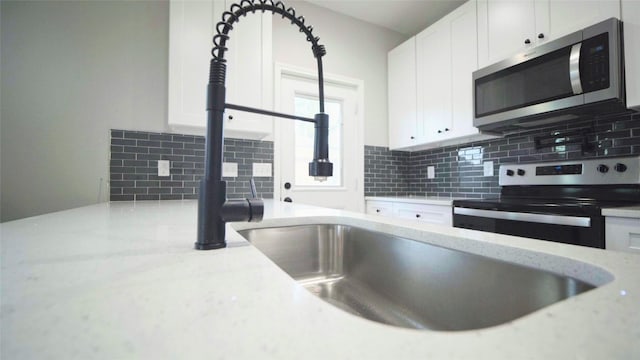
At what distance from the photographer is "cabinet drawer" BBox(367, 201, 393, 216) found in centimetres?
276

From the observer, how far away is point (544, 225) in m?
1.56

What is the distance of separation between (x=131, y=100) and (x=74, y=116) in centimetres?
36

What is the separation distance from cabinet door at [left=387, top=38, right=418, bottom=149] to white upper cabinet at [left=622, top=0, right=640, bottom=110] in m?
1.52

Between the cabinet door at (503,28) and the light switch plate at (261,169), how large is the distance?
1918 mm

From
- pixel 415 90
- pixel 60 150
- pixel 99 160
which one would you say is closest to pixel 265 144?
pixel 99 160

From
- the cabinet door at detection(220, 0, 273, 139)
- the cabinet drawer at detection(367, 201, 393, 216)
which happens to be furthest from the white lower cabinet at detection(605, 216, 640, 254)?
the cabinet door at detection(220, 0, 273, 139)

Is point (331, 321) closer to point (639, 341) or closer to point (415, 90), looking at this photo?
point (639, 341)

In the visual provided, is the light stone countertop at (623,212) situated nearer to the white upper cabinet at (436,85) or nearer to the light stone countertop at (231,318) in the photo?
the white upper cabinet at (436,85)

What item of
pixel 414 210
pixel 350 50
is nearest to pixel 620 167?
pixel 414 210

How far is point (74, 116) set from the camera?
77.3 inches

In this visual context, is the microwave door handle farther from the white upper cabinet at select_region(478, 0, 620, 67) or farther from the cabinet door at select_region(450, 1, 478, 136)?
the cabinet door at select_region(450, 1, 478, 136)

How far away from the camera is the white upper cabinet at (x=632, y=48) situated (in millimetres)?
1460

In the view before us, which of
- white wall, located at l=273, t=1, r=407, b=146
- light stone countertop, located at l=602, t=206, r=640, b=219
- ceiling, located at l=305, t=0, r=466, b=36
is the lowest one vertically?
light stone countertop, located at l=602, t=206, r=640, b=219

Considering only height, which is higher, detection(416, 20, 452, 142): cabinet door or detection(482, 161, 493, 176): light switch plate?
detection(416, 20, 452, 142): cabinet door
